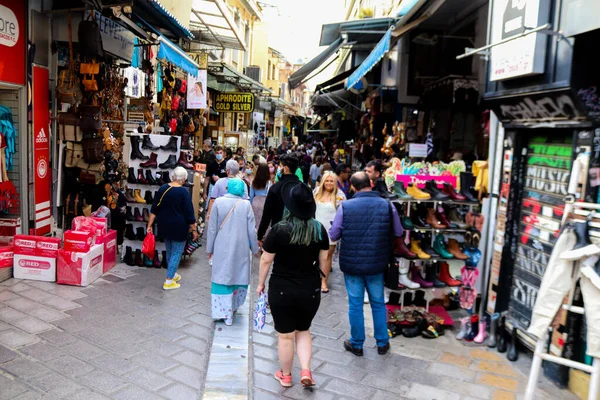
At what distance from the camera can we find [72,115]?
303 inches

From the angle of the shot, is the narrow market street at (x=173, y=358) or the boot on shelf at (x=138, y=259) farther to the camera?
the boot on shelf at (x=138, y=259)

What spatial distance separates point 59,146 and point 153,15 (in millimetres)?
3858

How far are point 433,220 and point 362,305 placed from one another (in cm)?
145

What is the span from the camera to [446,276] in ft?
19.4

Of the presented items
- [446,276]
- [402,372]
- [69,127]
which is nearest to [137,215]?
[69,127]

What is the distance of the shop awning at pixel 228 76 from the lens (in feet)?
53.1

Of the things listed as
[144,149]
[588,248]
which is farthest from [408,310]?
[144,149]

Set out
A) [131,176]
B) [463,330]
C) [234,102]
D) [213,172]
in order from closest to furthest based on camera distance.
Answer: [463,330]
[131,176]
[213,172]
[234,102]

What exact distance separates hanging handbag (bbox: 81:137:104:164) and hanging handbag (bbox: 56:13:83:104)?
649mm

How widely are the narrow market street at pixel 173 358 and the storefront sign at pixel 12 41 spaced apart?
2823 millimetres

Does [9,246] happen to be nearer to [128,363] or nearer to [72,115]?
[72,115]

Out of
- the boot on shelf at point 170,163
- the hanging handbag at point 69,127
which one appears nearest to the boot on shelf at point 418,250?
the boot on shelf at point 170,163

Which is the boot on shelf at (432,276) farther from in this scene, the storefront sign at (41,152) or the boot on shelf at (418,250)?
the storefront sign at (41,152)

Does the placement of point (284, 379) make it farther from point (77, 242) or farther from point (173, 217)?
point (77, 242)
